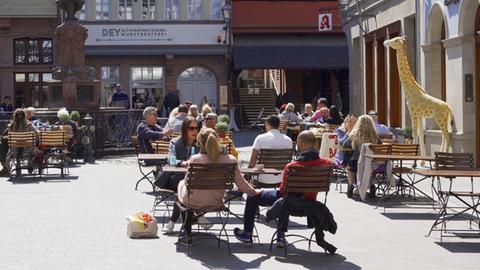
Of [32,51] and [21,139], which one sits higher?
[32,51]

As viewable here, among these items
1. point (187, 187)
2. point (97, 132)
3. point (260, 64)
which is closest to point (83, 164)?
point (97, 132)

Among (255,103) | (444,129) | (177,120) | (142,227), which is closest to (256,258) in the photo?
(142,227)

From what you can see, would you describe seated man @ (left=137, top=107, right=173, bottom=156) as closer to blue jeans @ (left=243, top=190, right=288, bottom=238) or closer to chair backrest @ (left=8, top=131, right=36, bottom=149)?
chair backrest @ (left=8, top=131, right=36, bottom=149)

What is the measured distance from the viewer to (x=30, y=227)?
12422 mm

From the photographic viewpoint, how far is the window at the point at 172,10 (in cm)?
4853

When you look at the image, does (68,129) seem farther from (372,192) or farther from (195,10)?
(195,10)

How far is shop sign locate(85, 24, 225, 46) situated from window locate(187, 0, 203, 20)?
22.3 inches

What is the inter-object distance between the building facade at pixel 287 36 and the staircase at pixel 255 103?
2.47 meters

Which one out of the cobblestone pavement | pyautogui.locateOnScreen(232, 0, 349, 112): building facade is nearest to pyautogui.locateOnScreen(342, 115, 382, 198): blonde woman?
the cobblestone pavement

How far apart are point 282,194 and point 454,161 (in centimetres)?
317

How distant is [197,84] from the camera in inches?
1914

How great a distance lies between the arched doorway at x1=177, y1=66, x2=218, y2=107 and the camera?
48.6 metres

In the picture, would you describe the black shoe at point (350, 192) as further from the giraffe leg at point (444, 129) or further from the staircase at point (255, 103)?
the staircase at point (255, 103)

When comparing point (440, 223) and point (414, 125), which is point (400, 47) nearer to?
point (414, 125)
